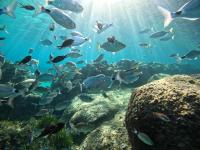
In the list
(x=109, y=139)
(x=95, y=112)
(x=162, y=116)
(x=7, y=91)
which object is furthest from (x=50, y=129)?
(x=95, y=112)

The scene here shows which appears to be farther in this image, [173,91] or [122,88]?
[122,88]

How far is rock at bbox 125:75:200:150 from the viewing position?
4027mm

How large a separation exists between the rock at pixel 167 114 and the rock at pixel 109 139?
1.06 m

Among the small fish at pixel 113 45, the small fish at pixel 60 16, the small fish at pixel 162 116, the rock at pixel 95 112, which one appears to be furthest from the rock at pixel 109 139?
the small fish at pixel 60 16

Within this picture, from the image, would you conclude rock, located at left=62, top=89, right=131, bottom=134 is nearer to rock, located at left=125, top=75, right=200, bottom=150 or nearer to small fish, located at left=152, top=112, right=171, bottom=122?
rock, located at left=125, top=75, right=200, bottom=150

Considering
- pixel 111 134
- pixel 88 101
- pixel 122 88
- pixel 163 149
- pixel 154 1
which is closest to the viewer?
pixel 163 149

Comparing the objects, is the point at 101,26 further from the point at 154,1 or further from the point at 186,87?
the point at 154,1

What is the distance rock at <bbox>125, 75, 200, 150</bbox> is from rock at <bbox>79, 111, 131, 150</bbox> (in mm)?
1058

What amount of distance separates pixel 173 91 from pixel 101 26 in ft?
15.6

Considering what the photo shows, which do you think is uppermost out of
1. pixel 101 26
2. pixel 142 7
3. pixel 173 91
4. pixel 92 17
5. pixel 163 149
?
pixel 173 91

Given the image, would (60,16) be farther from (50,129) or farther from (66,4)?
(50,129)

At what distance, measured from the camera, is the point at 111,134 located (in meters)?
6.30

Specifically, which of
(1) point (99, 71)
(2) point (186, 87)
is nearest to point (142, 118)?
(2) point (186, 87)

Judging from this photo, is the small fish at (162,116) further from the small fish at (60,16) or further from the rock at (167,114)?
the small fish at (60,16)
